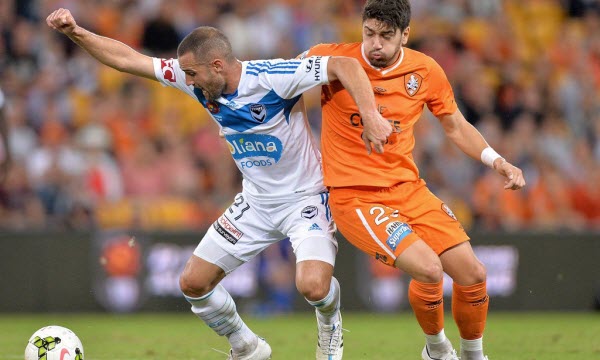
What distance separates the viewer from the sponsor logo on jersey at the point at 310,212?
797cm

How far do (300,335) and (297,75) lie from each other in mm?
4292

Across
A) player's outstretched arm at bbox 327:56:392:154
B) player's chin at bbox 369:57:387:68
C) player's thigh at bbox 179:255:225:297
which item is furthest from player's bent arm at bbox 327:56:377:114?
player's thigh at bbox 179:255:225:297

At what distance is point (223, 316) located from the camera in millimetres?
8172

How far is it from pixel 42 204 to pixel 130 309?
1811mm

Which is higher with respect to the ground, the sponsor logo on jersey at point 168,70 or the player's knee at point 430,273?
the sponsor logo on jersey at point 168,70

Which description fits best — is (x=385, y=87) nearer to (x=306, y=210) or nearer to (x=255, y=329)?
(x=306, y=210)

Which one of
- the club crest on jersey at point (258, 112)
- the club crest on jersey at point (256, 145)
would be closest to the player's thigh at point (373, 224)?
the club crest on jersey at point (256, 145)

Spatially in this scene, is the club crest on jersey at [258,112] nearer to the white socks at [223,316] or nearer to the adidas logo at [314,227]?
the adidas logo at [314,227]

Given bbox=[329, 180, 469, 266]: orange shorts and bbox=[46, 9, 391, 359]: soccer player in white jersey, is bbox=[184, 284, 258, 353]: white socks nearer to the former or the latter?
bbox=[46, 9, 391, 359]: soccer player in white jersey

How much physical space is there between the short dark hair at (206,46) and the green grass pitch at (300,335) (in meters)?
2.77

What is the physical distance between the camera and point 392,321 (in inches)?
501

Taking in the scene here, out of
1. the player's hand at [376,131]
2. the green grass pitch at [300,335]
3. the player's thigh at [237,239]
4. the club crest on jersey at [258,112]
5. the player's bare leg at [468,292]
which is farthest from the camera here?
the green grass pitch at [300,335]

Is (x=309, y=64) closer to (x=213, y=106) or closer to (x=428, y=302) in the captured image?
(x=213, y=106)

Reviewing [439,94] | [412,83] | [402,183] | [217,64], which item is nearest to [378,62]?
[412,83]
